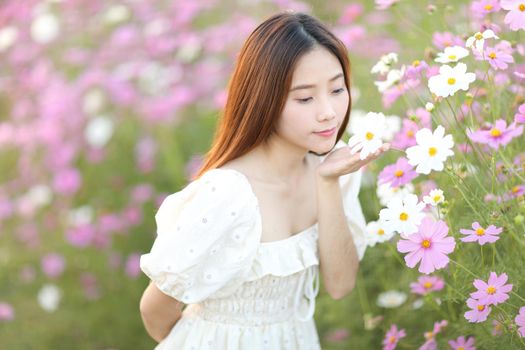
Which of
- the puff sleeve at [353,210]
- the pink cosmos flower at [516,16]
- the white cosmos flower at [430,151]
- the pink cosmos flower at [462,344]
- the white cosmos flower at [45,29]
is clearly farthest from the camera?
the white cosmos flower at [45,29]

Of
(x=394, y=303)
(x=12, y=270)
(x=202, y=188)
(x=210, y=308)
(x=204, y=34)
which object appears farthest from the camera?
(x=204, y=34)

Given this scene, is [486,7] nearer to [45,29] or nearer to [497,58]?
[497,58]

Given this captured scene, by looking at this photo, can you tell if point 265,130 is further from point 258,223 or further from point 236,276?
point 236,276

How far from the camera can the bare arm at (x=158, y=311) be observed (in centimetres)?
154

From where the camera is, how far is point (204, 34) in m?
3.15

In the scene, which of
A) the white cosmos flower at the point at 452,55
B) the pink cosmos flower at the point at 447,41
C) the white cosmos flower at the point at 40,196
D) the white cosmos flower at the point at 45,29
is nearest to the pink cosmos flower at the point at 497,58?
the white cosmos flower at the point at 452,55

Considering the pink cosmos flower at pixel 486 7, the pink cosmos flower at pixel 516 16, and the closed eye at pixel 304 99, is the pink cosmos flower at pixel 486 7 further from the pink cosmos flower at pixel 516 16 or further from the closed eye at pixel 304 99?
the closed eye at pixel 304 99

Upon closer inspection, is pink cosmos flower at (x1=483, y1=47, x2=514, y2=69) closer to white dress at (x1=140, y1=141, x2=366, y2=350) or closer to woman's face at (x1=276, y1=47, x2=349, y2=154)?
woman's face at (x1=276, y1=47, x2=349, y2=154)

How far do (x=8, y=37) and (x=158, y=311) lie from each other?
7.77ft

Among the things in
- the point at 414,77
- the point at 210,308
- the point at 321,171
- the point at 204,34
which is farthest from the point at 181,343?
the point at 204,34

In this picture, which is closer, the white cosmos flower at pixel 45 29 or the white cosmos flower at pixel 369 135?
the white cosmos flower at pixel 369 135

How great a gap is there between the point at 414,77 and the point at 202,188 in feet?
1.65

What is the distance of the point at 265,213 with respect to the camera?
1.49 metres

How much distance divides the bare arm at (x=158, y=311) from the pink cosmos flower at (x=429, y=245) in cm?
52
